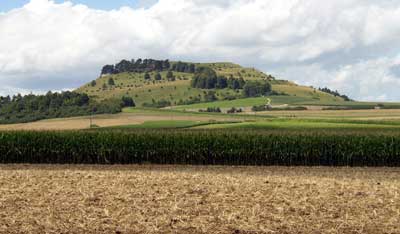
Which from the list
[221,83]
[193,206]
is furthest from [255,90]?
[193,206]

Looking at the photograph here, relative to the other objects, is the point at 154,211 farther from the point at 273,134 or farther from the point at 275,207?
the point at 273,134

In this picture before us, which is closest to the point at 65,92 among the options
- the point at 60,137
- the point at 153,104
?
the point at 153,104

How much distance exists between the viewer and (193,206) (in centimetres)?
1480

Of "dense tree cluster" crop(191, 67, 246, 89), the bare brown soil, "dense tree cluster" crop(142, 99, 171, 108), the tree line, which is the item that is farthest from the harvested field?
"dense tree cluster" crop(191, 67, 246, 89)

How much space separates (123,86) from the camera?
190500 millimetres

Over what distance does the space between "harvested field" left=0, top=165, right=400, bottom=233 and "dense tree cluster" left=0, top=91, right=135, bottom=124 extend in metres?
78.2

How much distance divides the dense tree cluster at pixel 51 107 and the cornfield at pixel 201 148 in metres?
54.8

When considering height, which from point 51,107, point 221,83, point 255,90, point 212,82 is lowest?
point 51,107

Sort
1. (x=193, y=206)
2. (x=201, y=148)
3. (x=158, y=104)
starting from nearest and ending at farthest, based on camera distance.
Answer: (x=193, y=206), (x=201, y=148), (x=158, y=104)

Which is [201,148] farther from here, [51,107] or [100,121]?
[51,107]

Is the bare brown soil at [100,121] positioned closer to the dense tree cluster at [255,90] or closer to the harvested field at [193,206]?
the harvested field at [193,206]

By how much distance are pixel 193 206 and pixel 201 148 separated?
23.6 m

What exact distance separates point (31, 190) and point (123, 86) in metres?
175

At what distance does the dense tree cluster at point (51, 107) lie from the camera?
95.9m
